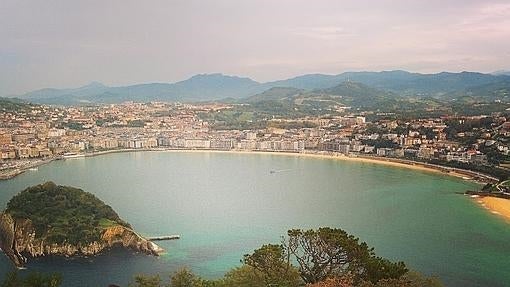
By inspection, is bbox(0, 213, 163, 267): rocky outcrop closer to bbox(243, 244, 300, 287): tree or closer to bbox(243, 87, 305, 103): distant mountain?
bbox(243, 244, 300, 287): tree

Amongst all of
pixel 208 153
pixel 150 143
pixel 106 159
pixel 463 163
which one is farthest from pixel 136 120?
pixel 463 163

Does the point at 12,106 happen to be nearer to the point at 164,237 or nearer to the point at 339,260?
the point at 164,237

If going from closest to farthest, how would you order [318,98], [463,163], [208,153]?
[463,163]
[208,153]
[318,98]

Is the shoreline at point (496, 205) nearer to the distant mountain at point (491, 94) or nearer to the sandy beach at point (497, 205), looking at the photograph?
the sandy beach at point (497, 205)

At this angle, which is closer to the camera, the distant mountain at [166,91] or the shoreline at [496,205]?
the shoreline at [496,205]

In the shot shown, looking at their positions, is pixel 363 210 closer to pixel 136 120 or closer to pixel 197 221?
pixel 197 221

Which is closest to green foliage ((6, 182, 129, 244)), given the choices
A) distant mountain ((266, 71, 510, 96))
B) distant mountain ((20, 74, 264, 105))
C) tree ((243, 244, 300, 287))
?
tree ((243, 244, 300, 287))

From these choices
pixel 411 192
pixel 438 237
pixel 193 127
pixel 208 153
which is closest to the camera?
pixel 438 237

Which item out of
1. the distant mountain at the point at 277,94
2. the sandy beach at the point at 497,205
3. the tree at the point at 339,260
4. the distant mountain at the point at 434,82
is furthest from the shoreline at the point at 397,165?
the distant mountain at the point at 434,82
